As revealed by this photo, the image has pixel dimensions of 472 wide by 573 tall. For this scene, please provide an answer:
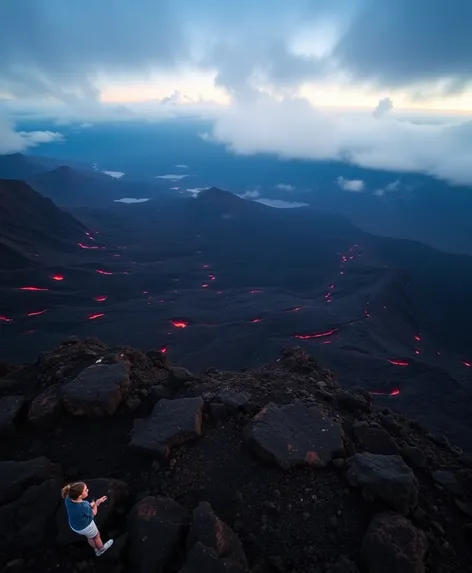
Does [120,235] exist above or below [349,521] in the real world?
below

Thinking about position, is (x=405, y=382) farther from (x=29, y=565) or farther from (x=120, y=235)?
(x=120, y=235)

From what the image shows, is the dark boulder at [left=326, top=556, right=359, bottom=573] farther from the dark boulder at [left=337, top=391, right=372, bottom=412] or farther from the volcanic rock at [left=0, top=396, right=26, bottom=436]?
the volcanic rock at [left=0, top=396, right=26, bottom=436]

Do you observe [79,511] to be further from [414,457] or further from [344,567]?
[414,457]

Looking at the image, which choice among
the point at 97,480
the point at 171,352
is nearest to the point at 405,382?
the point at 171,352

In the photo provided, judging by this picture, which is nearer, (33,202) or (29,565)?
(29,565)

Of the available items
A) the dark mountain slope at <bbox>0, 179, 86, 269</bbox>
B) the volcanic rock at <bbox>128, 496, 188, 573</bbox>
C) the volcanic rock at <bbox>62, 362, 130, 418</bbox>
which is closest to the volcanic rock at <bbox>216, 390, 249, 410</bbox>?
the volcanic rock at <bbox>62, 362, 130, 418</bbox>

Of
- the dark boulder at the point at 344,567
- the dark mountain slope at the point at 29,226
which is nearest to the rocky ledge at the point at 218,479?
the dark boulder at the point at 344,567
